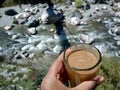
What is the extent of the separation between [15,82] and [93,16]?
299 cm

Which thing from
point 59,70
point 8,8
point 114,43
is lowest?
point 114,43

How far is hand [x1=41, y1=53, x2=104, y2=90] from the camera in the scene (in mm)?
2262

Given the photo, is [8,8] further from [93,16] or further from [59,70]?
[59,70]

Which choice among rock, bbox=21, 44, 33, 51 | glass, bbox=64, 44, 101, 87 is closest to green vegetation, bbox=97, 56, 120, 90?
rock, bbox=21, 44, 33, 51

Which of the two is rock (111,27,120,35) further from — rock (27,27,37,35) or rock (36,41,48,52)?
rock (27,27,37,35)

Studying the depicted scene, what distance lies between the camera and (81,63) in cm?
227

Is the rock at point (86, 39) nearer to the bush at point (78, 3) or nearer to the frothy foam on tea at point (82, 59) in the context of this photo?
the bush at point (78, 3)

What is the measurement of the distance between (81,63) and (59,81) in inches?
10.6

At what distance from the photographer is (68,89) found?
2.27 metres

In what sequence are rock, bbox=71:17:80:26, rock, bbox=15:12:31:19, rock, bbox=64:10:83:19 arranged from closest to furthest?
rock, bbox=71:17:80:26, rock, bbox=64:10:83:19, rock, bbox=15:12:31:19

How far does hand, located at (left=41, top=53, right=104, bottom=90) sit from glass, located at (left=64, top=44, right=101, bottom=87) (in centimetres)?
6

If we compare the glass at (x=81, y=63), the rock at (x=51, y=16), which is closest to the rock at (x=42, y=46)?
the rock at (x=51, y=16)

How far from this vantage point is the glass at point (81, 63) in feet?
7.36

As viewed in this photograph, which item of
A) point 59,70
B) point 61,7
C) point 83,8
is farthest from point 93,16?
point 59,70
